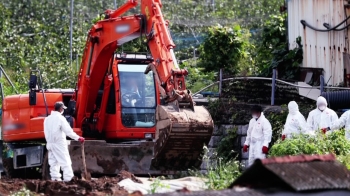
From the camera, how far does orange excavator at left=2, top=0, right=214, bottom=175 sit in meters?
16.7

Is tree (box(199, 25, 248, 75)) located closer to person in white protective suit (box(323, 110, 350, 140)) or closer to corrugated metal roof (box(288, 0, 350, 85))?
corrugated metal roof (box(288, 0, 350, 85))

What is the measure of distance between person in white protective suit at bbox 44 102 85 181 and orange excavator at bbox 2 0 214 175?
2.54 ft

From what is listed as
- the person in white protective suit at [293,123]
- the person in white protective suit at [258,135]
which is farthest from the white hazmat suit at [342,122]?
the person in white protective suit at [258,135]

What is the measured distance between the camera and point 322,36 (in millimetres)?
23891

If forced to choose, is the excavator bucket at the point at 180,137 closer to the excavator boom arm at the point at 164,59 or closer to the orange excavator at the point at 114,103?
the orange excavator at the point at 114,103

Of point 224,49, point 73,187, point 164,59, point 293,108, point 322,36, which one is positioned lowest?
point 73,187

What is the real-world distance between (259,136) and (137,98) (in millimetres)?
2638

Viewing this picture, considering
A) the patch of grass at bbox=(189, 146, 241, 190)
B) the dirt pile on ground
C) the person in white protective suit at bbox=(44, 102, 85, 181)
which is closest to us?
the patch of grass at bbox=(189, 146, 241, 190)

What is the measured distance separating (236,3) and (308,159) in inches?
1371

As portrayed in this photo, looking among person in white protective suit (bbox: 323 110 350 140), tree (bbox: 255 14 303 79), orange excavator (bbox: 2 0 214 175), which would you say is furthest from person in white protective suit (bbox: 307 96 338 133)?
tree (bbox: 255 14 303 79)

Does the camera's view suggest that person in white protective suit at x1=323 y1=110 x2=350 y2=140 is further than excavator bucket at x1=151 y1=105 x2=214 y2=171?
Yes

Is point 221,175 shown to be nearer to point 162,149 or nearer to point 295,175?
point 162,149

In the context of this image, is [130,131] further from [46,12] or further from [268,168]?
[46,12]

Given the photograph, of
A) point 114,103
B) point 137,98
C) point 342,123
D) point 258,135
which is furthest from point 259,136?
point 114,103
